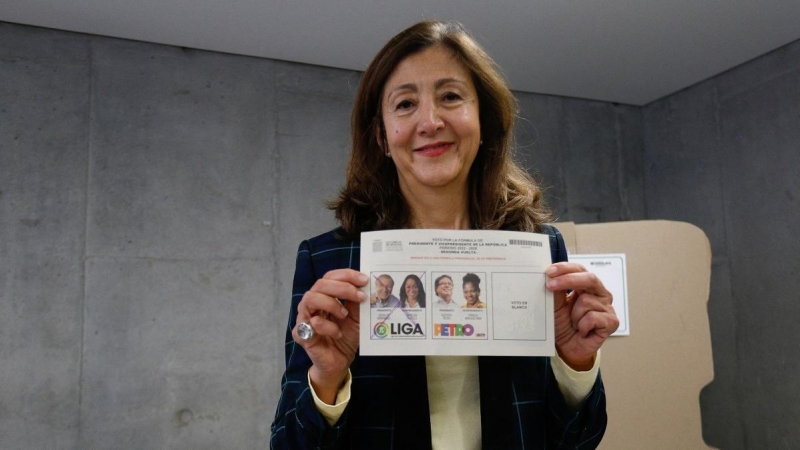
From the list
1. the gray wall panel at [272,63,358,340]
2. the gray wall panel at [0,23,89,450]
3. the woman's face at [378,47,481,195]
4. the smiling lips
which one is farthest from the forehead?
the gray wall panel at [0,23,89,450]

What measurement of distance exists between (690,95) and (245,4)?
2.79 m

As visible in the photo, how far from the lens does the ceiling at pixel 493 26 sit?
2809 millimetres

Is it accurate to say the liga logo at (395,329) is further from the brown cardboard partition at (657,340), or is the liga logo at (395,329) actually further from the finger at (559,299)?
the brown cardboard partition at (657,340)

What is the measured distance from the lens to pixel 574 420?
0.98 meters

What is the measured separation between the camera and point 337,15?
2891 mm

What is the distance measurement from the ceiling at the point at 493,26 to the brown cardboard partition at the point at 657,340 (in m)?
1.04

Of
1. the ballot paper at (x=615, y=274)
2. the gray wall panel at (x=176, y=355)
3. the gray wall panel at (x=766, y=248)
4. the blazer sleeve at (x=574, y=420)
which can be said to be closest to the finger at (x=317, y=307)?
the blazer sleeve at (x=574, y=420)

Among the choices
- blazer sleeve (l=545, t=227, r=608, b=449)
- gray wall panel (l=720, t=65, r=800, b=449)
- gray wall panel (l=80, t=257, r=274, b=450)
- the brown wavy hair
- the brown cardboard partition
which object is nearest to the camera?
blazer sleeve (l=545, t=227, r=608, b=449)

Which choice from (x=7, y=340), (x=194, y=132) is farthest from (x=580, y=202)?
(x=7, y=340)

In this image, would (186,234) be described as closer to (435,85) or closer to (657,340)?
(657,340)

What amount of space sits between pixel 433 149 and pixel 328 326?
1.09 feet

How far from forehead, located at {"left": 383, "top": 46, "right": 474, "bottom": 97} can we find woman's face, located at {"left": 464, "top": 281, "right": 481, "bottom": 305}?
0.35 metres

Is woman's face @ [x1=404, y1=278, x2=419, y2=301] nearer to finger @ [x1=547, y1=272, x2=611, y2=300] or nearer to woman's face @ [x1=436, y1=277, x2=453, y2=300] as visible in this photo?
woman's face @ [x1=436, y1=277, x2=453, y2=300]

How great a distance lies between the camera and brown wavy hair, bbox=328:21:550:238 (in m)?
1.09
